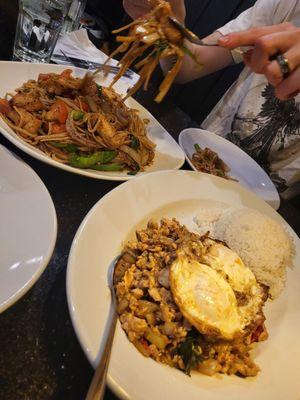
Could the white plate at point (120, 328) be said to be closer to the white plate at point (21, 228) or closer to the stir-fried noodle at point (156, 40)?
the white plate at point (21, 228)

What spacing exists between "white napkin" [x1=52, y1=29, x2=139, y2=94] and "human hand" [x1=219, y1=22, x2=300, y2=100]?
677 mm

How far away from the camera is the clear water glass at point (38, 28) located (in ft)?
5.21

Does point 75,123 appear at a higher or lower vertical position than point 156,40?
lower

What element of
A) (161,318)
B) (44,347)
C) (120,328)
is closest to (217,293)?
(161,318)

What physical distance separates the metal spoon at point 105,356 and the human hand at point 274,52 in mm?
893

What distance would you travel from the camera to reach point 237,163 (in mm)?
1948

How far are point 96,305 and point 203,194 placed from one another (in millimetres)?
733

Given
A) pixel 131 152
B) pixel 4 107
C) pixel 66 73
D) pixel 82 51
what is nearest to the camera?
pixel 4 107

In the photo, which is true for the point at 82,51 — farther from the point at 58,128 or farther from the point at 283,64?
the point at 283,64

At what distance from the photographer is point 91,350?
2.41ft

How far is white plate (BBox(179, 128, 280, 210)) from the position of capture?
173cm

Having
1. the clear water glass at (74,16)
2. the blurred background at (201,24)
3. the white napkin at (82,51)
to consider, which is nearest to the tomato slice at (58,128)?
the white napkin at (82,51)

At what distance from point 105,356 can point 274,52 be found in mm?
1166

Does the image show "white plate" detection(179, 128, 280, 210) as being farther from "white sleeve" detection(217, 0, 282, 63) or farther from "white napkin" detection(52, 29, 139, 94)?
"white sleeve" detection(217, 0, 282, 63)
